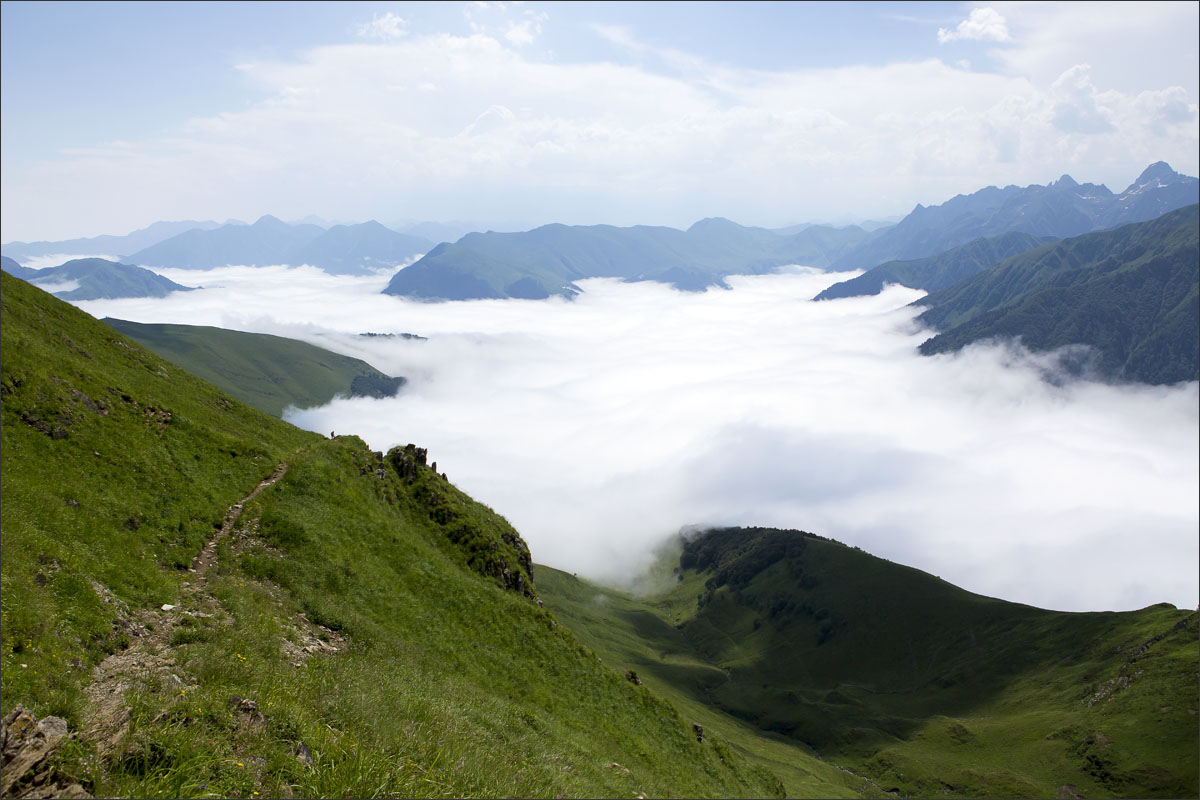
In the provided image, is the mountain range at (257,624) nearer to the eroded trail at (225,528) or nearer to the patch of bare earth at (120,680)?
the patch of bare earth at (120,680)

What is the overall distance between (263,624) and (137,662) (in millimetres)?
7319

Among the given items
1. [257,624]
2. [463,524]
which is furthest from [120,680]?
[463,524]

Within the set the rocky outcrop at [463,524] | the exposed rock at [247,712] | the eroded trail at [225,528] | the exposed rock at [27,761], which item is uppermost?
the exposed rock at [27,761]

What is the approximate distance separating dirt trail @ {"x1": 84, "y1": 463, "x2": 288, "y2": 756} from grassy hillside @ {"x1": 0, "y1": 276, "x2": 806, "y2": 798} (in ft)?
0.33

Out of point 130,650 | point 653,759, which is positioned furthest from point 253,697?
point 653,759

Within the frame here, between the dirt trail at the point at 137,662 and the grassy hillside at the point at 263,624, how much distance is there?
0.33ft

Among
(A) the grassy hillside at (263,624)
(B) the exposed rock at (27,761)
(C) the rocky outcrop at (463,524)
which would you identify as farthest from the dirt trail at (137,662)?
(C) the rocky outcrop at (463,524)

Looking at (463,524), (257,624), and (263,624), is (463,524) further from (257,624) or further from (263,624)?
(257,624)

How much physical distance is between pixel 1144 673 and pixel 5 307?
27780 cm

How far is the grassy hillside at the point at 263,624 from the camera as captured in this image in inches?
502

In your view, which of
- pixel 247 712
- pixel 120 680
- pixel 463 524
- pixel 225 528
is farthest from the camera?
pixel 463 524

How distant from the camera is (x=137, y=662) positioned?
62.0ft

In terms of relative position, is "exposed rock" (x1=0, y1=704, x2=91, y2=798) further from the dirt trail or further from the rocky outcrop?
the rocky outcrop

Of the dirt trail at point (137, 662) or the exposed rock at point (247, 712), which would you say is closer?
the dirt trail at point (137, 662)
